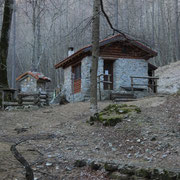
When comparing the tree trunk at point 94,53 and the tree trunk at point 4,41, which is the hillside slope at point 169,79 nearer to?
the tree trunk at point 94,53

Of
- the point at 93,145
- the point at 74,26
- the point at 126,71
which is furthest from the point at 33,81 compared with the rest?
the point at 93,145

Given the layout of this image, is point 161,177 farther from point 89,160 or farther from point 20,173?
point 20,173

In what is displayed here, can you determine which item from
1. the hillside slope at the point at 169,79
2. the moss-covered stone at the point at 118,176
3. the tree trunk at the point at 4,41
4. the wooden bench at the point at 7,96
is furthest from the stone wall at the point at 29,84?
the moss-covered stone at the point at 118,176

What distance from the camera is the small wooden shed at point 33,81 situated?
19.8 meters

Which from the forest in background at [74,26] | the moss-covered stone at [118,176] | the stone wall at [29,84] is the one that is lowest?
the moss-covered stone at [118,176]

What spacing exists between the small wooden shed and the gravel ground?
1046 cm

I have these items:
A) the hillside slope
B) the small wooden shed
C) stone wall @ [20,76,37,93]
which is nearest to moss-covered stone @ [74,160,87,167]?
the small wooden shed

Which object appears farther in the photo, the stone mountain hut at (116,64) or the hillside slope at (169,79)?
the hillside slope at (169,79)

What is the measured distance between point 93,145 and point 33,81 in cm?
1500

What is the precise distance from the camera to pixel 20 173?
4.07 meters

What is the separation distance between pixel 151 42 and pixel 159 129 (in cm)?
362

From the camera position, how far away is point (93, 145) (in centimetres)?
634

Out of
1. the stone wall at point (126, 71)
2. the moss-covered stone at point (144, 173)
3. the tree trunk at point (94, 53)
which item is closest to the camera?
the moss-covered stone at point (144, 173)

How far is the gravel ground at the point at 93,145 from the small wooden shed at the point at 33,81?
1046 cm
